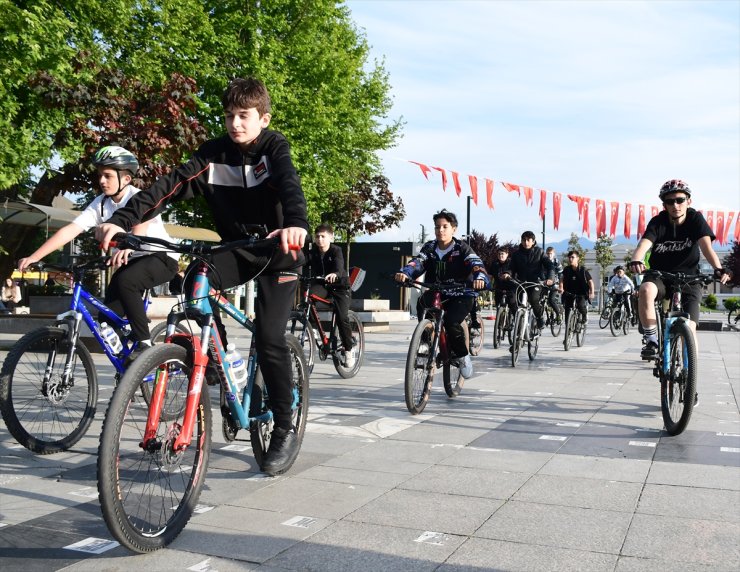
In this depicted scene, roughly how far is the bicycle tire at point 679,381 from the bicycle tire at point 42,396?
161 inches

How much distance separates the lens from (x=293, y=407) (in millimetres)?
4461

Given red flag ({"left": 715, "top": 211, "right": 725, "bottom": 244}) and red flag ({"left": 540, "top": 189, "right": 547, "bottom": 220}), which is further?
red flag ({"left": 715, "top": 211, "right": 725, "bottom": 244})

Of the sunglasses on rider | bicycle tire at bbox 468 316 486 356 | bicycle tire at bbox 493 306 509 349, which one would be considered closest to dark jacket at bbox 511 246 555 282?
bicycle tire at bbox 493 306 509 349

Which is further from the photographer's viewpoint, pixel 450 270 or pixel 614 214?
pixel 614 214

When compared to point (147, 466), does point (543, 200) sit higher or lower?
higher

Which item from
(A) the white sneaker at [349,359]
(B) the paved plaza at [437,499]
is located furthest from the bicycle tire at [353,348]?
(B) the paved plaza at [437,499]

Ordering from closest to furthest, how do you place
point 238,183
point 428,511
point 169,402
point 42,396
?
point 169,402, point 428,511, point 238,183, point 42,396

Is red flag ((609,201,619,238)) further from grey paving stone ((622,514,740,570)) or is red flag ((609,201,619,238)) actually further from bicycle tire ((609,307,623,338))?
grey paving stone ((622,514,740,570))

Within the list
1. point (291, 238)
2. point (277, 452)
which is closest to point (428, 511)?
point (277, 452)

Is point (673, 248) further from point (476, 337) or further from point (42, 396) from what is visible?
point (42, 396)

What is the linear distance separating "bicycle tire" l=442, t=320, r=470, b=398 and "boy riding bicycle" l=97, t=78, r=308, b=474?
134 inches

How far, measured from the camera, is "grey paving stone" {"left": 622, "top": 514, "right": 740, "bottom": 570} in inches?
120

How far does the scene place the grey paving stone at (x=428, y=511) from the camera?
137 inches

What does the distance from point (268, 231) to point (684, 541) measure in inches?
95.1
